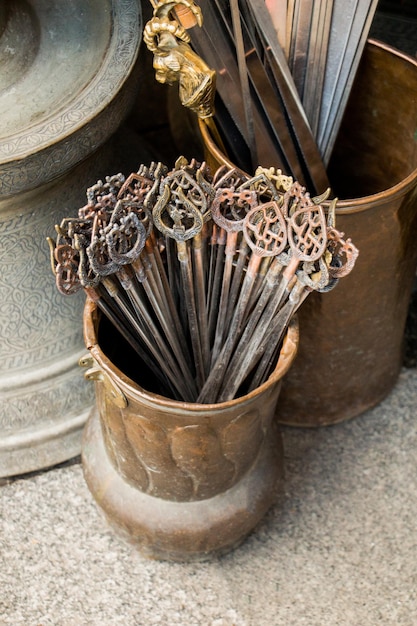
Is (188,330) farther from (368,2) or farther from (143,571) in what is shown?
(368,2)

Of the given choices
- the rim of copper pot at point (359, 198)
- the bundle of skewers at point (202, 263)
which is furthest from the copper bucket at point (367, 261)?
the bundle of skewers at point (202, 263)

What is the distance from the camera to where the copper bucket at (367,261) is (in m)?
1.11

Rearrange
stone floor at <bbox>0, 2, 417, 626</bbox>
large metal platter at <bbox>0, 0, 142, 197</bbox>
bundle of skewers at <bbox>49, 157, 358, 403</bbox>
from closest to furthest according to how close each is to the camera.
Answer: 1. bundle of skewers at <bbox>49, 157, 358, 403</bbox>
2. large metal platter at <bbox>0, 0, 142, 197</bbox>
3. stone floor at <bbox>0, 2, 417, 626</bbox>

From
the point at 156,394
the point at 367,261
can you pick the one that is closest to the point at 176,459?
the point at 156,394

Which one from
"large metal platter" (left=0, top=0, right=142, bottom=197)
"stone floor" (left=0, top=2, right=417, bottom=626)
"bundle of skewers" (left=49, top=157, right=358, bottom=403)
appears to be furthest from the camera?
"stone floor" (left=0, top=2, right=417, bottom=626)

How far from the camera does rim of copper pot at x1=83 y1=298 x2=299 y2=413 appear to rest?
0.96 m

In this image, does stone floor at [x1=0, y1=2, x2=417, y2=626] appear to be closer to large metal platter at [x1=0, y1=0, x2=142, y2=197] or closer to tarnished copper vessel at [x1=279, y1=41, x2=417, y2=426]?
tarnished copper vessel at [x1=279, y1=41, x2=417, y2=426]

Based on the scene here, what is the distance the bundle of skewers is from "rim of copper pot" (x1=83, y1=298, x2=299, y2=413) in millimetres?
22

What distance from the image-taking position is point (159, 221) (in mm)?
985

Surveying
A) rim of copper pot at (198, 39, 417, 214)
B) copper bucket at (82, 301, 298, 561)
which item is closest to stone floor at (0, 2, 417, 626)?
copper bucket at (82, 301, 298, 561)

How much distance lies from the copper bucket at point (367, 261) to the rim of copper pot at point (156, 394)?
164 millimetres

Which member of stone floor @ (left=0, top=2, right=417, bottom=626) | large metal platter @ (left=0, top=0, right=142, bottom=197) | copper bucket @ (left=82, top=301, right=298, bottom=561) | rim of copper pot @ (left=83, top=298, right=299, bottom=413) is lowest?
stone floor @ (left=0, top=2, right=417, bottom=626)

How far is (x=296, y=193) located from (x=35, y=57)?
1.44 feet

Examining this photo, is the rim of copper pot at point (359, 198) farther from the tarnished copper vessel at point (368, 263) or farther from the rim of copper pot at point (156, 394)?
the rim of copper pot at point (156, 394)
